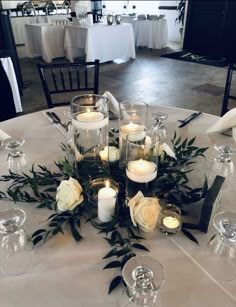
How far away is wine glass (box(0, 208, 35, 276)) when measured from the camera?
66cm

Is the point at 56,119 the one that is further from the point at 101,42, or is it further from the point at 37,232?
the point at 101,42

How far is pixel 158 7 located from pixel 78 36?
Result: 4.72 metres

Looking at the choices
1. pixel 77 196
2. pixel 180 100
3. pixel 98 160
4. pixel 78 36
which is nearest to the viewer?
pixel 77 196

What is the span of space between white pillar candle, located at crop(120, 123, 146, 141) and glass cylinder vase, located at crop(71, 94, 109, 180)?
65 mm

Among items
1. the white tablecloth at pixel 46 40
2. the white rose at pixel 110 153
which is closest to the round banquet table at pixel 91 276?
the white rose at pixel 110 153

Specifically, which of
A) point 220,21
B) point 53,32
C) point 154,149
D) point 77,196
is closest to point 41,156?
point 77,196

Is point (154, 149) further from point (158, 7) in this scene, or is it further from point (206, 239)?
point (158, 7)

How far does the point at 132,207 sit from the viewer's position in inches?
28.0

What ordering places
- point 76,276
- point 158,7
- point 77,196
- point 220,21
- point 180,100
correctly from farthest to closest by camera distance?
point 158,7, point 220,21, point 180,100, point 77,196, point 76,276

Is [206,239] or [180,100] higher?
[206,239]

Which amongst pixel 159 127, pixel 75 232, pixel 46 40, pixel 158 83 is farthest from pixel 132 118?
pixel 46 40

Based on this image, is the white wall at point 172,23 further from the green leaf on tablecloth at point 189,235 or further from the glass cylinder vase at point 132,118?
the green leaf on tablecloth at point 189,235

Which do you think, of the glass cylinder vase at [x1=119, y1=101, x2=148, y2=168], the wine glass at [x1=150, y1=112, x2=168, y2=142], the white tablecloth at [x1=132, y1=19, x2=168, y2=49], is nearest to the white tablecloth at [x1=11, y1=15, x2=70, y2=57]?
the white tablecloth at [x1=132, y1=19, x2=168, y2=49]

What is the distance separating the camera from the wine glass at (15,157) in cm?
105
